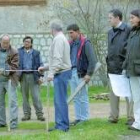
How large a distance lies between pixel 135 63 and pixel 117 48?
74 cm

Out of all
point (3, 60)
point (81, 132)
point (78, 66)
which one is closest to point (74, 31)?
point (78, 66)

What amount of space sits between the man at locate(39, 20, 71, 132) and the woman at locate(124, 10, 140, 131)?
105 cm

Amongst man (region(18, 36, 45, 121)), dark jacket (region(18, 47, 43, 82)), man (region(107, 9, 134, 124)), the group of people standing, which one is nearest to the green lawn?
the group of people standing

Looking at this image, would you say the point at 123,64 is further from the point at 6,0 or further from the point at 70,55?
the point at 6,0

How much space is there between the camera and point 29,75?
12.5 meters

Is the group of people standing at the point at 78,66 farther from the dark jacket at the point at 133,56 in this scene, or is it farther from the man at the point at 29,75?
the man at the point at 29,75

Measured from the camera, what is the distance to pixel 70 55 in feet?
36.6

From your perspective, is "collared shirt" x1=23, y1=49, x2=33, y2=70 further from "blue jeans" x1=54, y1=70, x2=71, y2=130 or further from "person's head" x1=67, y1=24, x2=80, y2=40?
"blue jeans" x1=54, y1=70, x2=71, y2=130

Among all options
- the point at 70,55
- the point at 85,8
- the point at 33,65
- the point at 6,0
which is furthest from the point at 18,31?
the point at 70,55

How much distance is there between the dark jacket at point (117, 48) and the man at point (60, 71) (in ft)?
2.93

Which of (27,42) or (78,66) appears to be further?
(27,42)

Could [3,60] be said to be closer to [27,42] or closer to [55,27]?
[55,27]

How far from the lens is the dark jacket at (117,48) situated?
10.5 meters

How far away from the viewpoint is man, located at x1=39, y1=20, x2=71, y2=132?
32.5 ft
